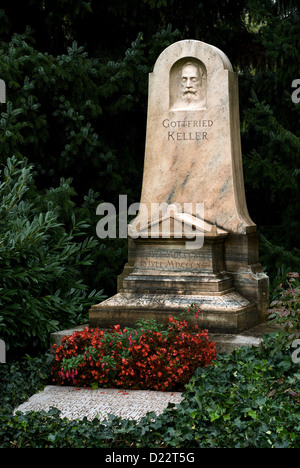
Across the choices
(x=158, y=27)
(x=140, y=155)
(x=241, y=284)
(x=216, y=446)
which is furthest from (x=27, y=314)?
(x=158, y=27)

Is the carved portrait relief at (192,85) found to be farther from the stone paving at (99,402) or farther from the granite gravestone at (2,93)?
the stone paving at (99,402)

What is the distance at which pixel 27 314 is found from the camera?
619cm

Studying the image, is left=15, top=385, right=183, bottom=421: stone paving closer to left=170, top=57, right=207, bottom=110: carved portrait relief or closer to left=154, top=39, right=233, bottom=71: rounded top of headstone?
left=170, top=57, right=207, bottom=110: carved portrait relief

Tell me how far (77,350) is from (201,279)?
1403mm

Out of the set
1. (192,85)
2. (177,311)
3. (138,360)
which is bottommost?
(138,360)

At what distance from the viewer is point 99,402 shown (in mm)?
4980

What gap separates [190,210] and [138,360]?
6.57ft

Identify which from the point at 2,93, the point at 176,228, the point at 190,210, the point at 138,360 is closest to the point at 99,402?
the point at 138,360

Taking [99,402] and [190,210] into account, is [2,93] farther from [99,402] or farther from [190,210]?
[99,402]

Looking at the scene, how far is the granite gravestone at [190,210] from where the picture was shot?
643 cm

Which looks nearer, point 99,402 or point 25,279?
point 99,402

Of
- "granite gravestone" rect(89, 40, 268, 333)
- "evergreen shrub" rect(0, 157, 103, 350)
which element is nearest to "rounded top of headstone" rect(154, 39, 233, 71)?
"granite gravestone" rect(89, 40, 268, 333)

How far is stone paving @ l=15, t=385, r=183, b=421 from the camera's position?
15.4 feet

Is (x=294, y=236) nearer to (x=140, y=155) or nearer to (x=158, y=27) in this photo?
(x=140, y=155)
